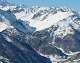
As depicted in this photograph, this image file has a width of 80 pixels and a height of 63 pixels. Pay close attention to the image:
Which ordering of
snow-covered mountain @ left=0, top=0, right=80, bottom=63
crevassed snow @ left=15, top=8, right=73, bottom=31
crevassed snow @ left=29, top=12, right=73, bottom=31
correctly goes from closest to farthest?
snow-covered mountain @ left=0, top=0, right=80, bottom=63
crevassed snow @ left=29, top=12, right=73, bottom=31
crevassed snow @ left=15, top=8, right=73, bottom=31

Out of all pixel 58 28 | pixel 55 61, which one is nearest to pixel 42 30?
pixel 58 28

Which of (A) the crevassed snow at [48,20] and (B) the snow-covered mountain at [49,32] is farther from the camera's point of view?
(A) the crevassed snow at [48,20]

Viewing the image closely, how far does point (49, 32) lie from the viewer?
109m

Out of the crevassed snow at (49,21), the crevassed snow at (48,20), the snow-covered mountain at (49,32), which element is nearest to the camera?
the snow-covered mountain at (49,32)

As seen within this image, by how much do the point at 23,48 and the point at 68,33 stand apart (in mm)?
53380

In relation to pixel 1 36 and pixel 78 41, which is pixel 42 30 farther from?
pixel 1 36

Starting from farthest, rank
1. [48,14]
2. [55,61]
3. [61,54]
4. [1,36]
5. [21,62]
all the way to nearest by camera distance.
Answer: [48,14], [61,54], [55,61], [1,36], [21,62]

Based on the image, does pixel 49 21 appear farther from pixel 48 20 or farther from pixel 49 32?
pixel 49 32

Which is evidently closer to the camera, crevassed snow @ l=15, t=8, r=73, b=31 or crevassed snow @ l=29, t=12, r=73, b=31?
crevassed snow @ l=29, t=12, r=73, b=31

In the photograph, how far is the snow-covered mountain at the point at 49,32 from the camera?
3004 inches

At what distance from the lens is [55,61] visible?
75375mm

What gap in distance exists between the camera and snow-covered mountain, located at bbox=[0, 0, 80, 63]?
76.3 m

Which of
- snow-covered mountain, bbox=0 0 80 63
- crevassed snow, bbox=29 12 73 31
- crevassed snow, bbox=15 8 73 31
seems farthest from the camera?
crevassed snow, bbox=15 8 73 31

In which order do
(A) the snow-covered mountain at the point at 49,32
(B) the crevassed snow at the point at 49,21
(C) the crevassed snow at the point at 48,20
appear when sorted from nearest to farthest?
(A) the snow-covered mountain at the point at 49,32 < (B) the crevassed snow at the point at 49,21 < (C) the crevassed snow at the point at 48,20
